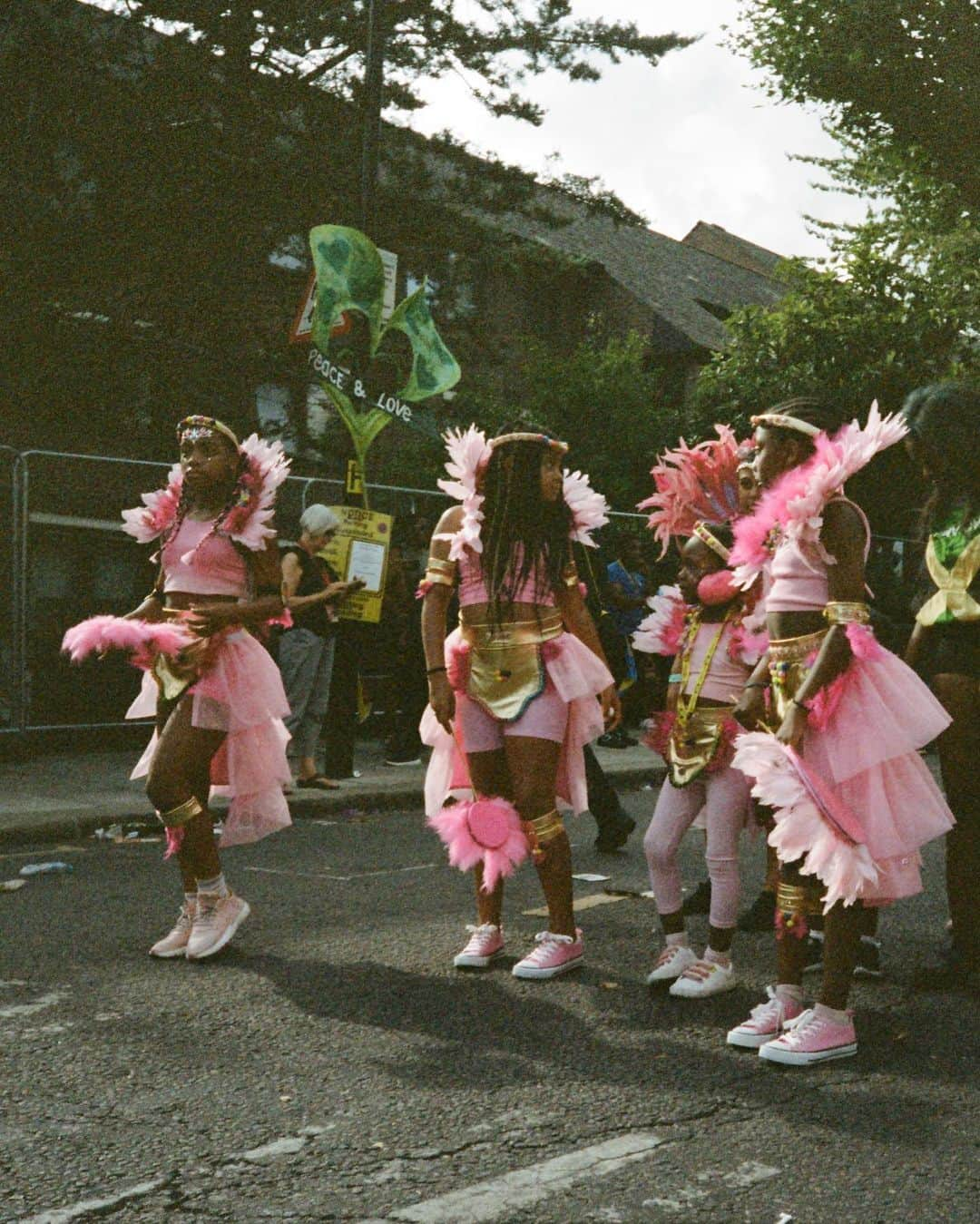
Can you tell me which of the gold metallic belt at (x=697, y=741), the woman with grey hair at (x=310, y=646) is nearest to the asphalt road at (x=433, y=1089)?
the gold metallic belt at (x=697, y=741)

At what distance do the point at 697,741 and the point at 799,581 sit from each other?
3.11 feet

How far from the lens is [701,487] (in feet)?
19.4

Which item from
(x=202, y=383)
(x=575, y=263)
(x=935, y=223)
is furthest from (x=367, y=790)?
(x=575, y=263)

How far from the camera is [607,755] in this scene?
539 inches

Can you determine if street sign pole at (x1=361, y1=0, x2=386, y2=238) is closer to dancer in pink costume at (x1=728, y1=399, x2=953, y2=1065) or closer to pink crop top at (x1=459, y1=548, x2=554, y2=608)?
pink crop top at (x1=459, y1=548, x2=554, y2=608)

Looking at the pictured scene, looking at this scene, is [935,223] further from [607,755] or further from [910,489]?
[607,755]

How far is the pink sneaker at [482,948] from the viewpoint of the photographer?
5539 millimetres

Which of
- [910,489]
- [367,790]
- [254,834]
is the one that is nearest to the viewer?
[254,834]

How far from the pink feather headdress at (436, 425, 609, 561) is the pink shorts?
53 cm

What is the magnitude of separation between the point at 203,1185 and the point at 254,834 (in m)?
2.73

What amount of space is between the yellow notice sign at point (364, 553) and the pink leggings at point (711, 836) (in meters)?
6.12

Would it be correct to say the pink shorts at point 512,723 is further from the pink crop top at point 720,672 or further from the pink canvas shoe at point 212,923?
the pink canvas shoe at point 212,923

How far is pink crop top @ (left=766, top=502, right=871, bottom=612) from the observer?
15.0 ft

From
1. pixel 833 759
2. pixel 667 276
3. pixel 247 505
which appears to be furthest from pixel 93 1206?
pixel 667 276
